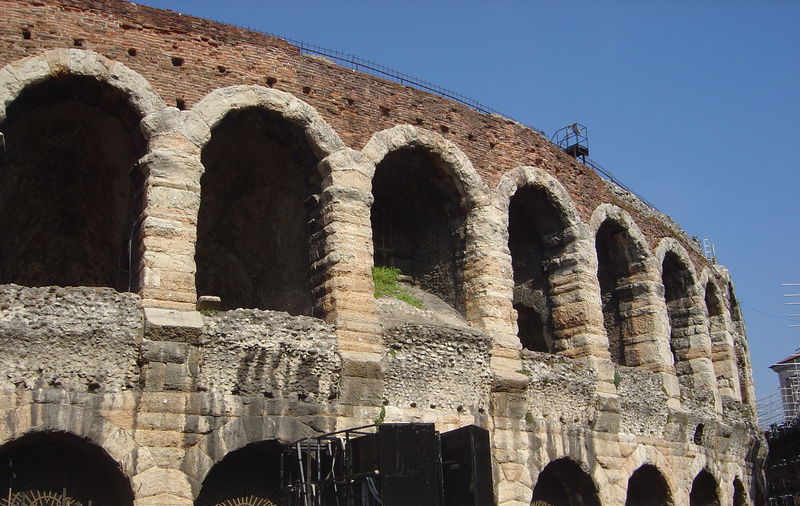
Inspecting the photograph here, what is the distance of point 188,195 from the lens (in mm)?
11500

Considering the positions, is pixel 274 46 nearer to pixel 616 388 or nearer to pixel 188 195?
pixel 188 195

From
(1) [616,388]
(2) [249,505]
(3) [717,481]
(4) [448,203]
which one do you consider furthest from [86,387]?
(3) [717,481]

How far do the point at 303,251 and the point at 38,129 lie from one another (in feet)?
13.0

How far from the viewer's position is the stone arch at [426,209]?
14.1m

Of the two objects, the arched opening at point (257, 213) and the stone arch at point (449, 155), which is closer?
the arched opening at point (257, 213)

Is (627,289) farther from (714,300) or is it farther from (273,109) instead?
(273,109)

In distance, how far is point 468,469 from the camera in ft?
28.5

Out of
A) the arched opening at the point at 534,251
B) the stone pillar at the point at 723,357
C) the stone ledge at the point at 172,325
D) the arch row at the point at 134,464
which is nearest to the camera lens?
the arch row at the point at 134,464

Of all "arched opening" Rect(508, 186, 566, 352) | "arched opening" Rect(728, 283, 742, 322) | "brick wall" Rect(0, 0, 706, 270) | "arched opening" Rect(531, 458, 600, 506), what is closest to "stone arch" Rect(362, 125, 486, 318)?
"brick wall" Rect(0, 0, 706, 270)

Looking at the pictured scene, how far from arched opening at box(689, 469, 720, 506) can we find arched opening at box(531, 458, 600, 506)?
12.1ft

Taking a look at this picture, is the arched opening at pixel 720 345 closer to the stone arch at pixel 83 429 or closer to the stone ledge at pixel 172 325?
the stone ledge at pixel 172 325

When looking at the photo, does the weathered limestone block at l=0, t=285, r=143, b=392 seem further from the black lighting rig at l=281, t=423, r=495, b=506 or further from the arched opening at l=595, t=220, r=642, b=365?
the arched opening at l=595, t=220, r=642, b=365

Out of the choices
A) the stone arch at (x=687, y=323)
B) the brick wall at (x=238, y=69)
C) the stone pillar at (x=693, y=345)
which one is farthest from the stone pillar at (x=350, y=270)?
the stone pillar at (x=693, y=345)

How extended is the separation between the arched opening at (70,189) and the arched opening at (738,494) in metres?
11.5
